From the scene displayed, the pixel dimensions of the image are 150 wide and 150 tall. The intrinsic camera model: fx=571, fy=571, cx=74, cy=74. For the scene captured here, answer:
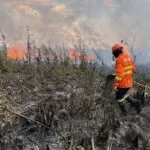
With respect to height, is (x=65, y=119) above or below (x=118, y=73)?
below

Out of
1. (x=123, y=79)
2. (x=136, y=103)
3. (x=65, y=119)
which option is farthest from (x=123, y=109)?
(x=65, y=119)

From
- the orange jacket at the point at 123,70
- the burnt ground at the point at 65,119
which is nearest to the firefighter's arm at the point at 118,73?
the orange jacket at the point at 123,70

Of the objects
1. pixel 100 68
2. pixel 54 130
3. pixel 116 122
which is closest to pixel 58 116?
pixel 54 130

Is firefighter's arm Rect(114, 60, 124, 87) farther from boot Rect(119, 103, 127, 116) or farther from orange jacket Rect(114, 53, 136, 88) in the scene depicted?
boot Rect(119, 103, 127, 116)

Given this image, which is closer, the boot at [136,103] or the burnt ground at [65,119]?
the burnt ground at [65,119]

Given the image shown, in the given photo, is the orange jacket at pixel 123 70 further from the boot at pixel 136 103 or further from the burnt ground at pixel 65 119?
the burnt ground at pixel 65 119

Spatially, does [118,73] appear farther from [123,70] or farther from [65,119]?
[65,119]

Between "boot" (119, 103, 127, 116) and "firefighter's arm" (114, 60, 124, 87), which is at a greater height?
"firefighter's arm" (114, 60, 124, 87)

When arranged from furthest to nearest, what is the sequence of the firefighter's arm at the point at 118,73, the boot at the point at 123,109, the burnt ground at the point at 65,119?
the firefighter's arm at the point at 118,73 < the boot at the point at 123,109 < the burnt ground at the point at 65,119

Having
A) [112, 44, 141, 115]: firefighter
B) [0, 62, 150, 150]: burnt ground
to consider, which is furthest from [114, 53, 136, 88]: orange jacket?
[0, 62, 150, 150]: burnt ground

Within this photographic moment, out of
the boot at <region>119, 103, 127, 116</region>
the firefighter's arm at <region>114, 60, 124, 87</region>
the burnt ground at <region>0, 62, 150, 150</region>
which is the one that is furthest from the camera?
the firefighter's arm at <region>114, 60, 124, 87</region>

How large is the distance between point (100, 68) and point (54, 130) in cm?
544

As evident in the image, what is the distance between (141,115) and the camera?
13.1m

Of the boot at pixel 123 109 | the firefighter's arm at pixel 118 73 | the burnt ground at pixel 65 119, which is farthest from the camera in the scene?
the firefighter's arm at pixel 118 73
